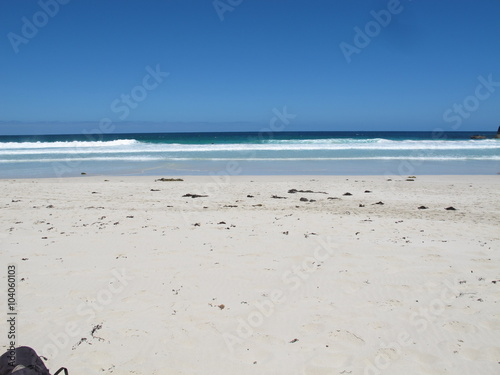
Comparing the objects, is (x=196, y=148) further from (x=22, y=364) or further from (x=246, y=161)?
(x=22, y=364)

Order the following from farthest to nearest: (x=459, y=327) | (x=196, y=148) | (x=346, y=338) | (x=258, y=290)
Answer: (x=196, y=148) < (x=258, y=290) < (x=459, y=327) < (x=346, y=338)

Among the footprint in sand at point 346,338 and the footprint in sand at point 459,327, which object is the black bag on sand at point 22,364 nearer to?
the footprint in sand at point 346,338

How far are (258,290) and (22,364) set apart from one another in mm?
2260

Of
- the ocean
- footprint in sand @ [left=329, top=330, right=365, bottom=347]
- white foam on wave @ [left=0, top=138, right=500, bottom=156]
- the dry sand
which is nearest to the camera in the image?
the dry sand

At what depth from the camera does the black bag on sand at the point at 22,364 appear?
1841mm

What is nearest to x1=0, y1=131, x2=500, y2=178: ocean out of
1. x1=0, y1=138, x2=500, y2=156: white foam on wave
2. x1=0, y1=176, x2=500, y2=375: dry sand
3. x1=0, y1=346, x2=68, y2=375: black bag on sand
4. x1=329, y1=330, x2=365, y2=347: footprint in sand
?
x1=0, y1=138, x2=500, y2=156: white foam on wave

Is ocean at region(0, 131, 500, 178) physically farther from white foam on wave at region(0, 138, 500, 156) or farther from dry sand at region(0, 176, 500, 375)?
dry sand at region(0, 176, 500, 375)

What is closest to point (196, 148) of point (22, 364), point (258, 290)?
point (258, 290)

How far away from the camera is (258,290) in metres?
3.76

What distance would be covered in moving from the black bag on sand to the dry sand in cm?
66

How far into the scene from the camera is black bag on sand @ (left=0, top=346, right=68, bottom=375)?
6.04 feet

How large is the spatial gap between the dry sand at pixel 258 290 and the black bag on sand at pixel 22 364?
0.66 m

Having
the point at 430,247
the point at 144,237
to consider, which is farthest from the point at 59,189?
the point at 430,247

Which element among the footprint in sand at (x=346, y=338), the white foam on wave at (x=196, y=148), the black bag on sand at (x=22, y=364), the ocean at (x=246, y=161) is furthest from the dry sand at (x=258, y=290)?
the white foam on wave at (x=196, y=148)
